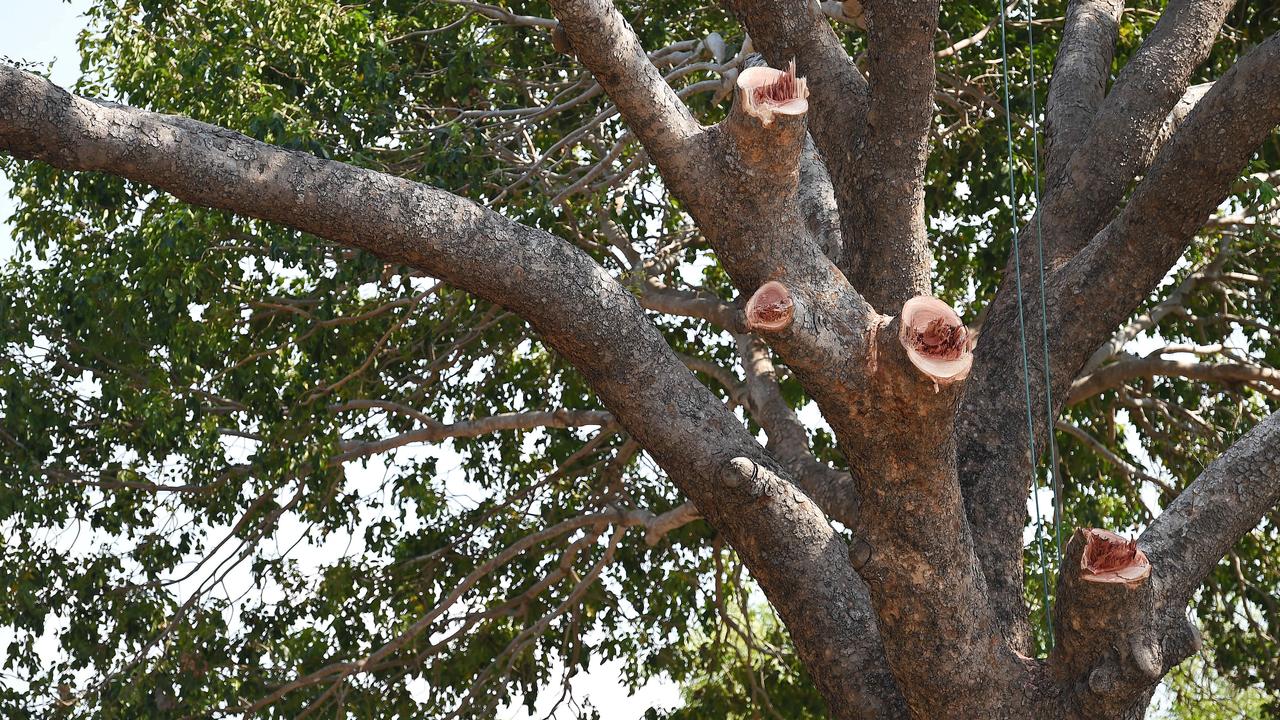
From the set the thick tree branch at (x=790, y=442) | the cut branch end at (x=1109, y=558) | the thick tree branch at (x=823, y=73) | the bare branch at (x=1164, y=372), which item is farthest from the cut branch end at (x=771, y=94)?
the bare branch at (x=1164, y=372)

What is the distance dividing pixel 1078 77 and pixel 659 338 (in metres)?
2.44

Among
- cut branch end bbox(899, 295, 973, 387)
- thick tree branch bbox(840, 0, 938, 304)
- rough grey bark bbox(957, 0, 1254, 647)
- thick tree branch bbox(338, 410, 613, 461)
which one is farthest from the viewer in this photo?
thick tree branch bbox(338, 410, 613, 461)

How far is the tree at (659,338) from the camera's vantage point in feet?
11.0

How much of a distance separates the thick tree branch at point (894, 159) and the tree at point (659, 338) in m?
0.01

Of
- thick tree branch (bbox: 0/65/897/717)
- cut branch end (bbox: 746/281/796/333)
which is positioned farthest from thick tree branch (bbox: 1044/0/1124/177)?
cut branch end (bbox: 746/281/796/333)

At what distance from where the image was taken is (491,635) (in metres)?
8.85

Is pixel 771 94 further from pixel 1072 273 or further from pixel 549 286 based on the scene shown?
pixel 1072 273

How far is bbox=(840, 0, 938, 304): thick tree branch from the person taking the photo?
4230 mm

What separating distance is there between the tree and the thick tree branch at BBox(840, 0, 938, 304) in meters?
0.01

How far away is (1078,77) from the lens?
522 cm

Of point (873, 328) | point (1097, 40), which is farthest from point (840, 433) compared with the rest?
point (1097, 40)

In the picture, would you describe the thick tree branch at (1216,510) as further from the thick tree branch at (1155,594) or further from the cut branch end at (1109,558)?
the cut branch end at (1109,558)

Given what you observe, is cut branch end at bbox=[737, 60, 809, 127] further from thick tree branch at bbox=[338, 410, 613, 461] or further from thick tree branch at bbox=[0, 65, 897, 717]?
thick tree branch at bbox=[338, 410, 613, 461]

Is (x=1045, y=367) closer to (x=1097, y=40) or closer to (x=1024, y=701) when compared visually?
(x=1024, y=701)
